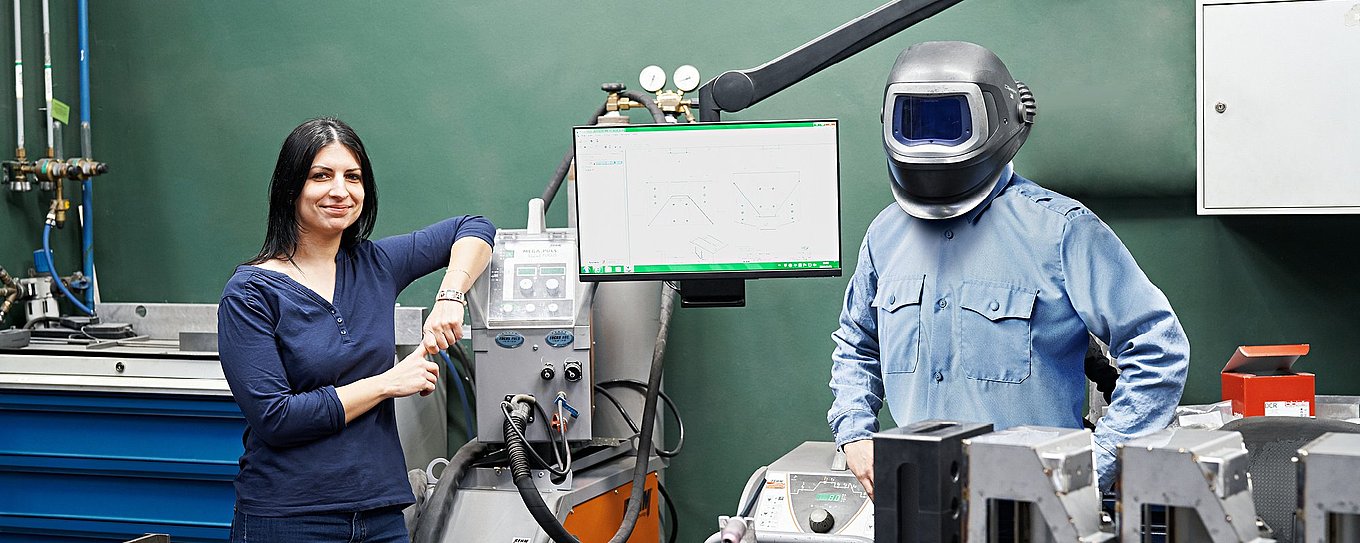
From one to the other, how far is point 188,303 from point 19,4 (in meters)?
1.03

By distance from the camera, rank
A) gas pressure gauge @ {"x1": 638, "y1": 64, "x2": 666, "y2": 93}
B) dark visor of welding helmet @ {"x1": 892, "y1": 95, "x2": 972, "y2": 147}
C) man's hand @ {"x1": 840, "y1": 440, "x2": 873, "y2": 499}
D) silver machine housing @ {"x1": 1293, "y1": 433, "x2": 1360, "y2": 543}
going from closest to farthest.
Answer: silver machine housing @ {"x1": 1293, "y1": 433, "x2": 1360, "y2": 543} < man's hand @ {"x1": 840, "y1": 440, "x2": 873, "y2": 499} < dark visor of welding helmet @ {"x1": 892, "y1": 95, "x2": 972, "y2": 147} < gas pressure gauge @ {"x1": 638, "y1": 64, "x2": 666, "y2": 93}

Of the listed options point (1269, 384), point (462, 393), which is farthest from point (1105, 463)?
point (462, 393)

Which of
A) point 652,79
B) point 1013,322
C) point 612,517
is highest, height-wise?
point 652,79

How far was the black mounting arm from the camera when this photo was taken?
183 cm

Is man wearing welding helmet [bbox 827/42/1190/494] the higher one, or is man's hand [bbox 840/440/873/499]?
man wearing welding helmet [bbox 827/42/1190/494]

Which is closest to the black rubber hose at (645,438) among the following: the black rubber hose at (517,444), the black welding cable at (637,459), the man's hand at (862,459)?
the black welding cable at (637,459)

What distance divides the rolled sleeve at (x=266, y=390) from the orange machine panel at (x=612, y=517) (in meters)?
0.84

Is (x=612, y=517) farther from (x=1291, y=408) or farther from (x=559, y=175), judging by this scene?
(x=1291, y=408)

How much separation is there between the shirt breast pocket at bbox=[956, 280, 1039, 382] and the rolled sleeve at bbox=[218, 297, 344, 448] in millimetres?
1080

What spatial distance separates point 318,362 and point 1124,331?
1350mm

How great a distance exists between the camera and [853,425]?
1908 millimetres

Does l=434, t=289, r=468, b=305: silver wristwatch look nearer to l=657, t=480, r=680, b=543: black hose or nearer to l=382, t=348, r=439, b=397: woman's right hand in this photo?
l=382, t=348, r=439, b=397: woman's right hand

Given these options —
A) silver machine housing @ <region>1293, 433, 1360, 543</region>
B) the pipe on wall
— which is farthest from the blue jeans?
the pipe on wall

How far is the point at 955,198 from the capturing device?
6.26ft
